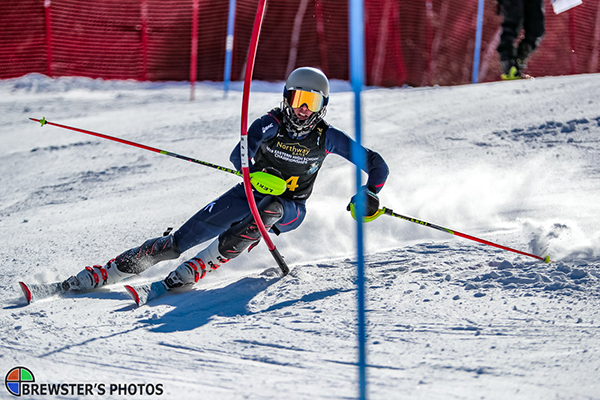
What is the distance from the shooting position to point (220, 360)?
277cm

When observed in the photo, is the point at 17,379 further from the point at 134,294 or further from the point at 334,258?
the point at 334,258

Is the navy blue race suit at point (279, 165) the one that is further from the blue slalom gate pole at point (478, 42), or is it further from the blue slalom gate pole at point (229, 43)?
the blue slalom gate pole at point (478, 42)

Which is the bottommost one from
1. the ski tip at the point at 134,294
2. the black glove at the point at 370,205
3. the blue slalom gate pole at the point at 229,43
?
the ski tip at the point at 134,294

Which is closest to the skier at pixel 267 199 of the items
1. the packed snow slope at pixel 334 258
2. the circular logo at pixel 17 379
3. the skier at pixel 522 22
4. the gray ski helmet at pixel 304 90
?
the gray ski helmet at pixel 304 90

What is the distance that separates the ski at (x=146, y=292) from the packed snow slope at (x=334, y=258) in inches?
2.4

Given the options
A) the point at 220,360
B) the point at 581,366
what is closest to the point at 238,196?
the point at 220,360

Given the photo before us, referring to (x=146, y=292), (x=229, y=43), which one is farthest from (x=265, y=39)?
(x=146, y=292)

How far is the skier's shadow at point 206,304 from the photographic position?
3262 millimetres

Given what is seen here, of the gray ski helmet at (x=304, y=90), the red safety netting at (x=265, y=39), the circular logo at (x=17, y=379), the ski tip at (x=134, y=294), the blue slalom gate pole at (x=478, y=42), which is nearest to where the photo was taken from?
the circular logo at (x=17, y=379)

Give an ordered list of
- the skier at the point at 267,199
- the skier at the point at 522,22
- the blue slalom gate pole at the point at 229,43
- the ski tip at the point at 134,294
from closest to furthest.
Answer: the ski tip at the point at 134,294, the skier at the point at 267,199, the skier at the point at 522,22, the blue slalom gate pole at the point at 229,43

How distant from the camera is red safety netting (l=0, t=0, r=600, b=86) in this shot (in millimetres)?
9867

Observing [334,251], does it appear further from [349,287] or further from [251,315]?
[251,315]

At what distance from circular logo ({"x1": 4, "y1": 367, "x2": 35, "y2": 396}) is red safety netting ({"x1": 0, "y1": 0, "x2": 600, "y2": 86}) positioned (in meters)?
8.29

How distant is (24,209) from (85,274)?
237 centimetres
